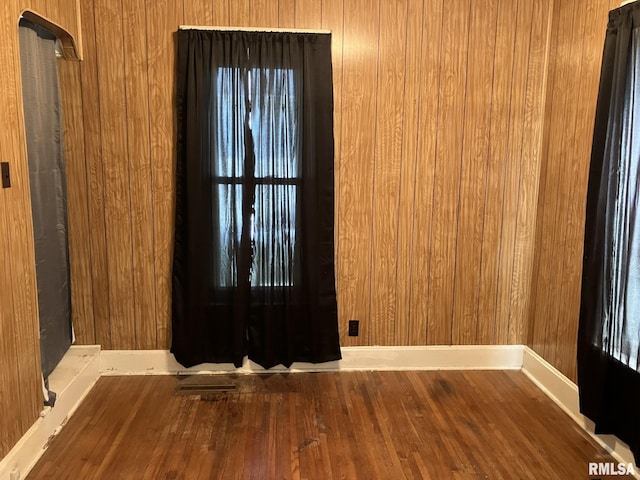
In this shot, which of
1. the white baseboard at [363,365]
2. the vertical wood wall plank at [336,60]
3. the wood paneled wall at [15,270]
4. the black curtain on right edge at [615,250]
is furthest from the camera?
the vertical wood wall plank at [336,60]

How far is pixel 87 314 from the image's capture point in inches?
128

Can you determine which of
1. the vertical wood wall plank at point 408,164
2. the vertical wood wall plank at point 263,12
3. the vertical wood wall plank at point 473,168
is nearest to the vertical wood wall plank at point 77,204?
the vertical wood wall plank at point 263,12

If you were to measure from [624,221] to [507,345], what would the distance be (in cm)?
145

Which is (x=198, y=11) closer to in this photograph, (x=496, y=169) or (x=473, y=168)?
(x=473, y=168)

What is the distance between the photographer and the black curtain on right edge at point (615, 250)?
2.28 m

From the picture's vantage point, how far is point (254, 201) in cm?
313

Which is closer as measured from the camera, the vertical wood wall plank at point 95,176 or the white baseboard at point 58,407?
the white baseboard at point 58,407

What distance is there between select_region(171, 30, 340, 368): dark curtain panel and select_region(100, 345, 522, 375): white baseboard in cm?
10

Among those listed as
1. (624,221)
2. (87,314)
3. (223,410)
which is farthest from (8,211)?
(624,221)

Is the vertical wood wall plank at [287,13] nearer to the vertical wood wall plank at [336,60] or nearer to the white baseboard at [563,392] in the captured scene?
the vertical wood wall plank at [336,60]

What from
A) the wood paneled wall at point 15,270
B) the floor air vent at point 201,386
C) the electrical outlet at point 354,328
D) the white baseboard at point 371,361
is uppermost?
the wood paneled wall at point 15,270

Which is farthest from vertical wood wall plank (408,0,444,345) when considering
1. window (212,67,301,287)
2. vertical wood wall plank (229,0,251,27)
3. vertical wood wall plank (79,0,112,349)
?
vertical wood wall plank (79,0,112,349)

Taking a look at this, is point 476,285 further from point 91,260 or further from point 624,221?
point 91,260

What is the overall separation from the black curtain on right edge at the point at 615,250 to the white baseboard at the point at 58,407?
2.75 metres
